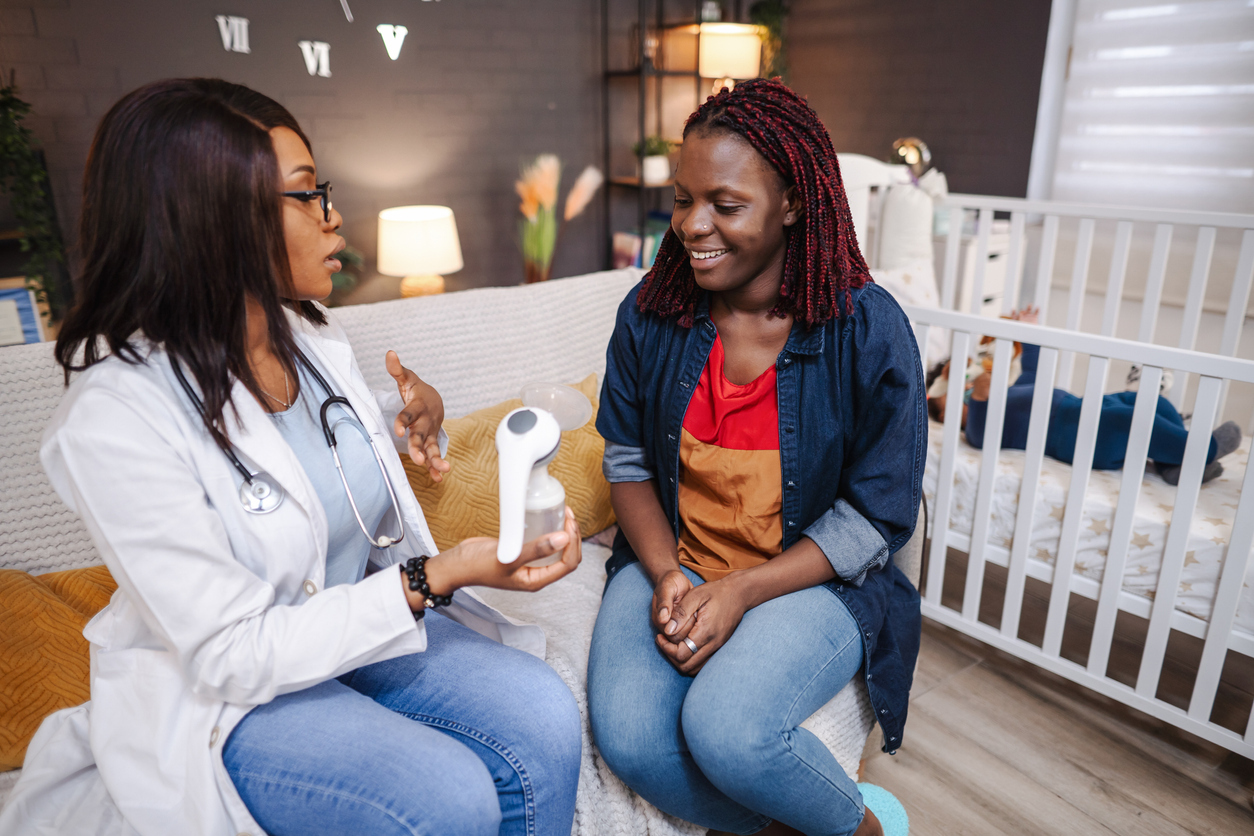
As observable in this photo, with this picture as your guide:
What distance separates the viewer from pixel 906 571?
1.46 metres

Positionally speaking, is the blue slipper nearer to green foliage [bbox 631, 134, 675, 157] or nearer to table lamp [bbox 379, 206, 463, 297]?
table lamp [bbox 379, 206, 463, 297]

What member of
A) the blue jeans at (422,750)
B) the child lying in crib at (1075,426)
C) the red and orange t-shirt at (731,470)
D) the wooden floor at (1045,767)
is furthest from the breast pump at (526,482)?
the child lying in crib at (1075,426)

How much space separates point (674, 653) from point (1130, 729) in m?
1.20

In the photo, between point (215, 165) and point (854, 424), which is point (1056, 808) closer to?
point (854, 424)

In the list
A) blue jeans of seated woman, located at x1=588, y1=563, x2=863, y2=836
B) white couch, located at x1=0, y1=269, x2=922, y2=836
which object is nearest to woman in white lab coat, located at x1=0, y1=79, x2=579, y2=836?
blue jeans of seated woman, located at x1=588, y1=563, x2=863, y2=836

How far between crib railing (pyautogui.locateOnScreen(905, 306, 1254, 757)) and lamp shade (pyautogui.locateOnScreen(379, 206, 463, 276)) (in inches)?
66.9

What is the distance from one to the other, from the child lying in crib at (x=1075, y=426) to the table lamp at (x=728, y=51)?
2.06 metres

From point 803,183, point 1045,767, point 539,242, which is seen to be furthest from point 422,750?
point 539,242

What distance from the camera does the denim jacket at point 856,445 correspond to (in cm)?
119

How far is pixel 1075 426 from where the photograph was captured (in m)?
1.92

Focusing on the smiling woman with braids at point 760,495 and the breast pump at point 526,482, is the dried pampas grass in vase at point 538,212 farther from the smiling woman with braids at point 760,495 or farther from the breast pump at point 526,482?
the breast pump at point 526,482

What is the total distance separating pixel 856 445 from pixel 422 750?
2.42ft

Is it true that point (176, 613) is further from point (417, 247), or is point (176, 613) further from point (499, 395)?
point (417, 247)

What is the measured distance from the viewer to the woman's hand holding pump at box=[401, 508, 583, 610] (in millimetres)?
922
